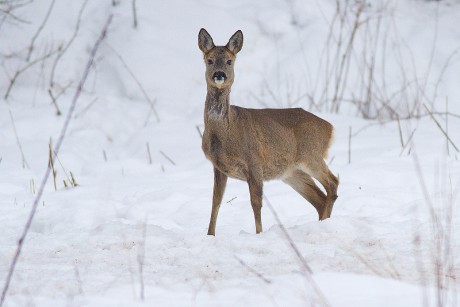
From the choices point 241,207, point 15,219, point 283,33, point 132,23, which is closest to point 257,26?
point 283,33

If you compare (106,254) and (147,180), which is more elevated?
(106,254)

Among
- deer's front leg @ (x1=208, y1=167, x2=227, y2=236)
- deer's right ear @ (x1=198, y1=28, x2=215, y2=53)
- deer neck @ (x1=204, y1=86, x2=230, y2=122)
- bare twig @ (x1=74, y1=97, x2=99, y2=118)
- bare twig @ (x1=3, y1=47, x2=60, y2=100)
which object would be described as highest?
deer's right ear @ (x1=198, y1=28, x2=215, y2=53)

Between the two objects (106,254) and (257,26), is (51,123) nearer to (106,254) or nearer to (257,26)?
(257,26)

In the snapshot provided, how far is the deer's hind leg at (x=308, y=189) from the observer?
254 inches

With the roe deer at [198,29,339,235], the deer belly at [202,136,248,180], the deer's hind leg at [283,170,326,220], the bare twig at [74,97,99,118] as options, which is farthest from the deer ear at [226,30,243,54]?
the bare twig at [74,97,99,118]

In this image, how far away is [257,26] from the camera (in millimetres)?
11219

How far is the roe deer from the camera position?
5.52 metres

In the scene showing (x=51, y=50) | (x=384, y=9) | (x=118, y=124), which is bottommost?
(x=118, y=124)

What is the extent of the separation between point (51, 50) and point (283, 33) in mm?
2944

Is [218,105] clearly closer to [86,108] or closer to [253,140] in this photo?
[253,140]

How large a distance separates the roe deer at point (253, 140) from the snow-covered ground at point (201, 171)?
1.21 ft

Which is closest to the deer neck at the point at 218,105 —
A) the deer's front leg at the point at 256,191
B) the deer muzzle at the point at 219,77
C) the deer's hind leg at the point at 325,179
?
the deer muzzle at the point at 219,77

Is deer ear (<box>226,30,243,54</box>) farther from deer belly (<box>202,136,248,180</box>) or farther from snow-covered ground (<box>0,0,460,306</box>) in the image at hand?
snow-covered ground (<box>0,0,460,306</box>)

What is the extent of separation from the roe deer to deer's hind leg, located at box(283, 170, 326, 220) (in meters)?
0.01
